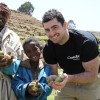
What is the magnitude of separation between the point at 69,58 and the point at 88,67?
33 cm

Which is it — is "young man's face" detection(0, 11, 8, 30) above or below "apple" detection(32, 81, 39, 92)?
above

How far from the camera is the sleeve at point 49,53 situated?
15.1ft

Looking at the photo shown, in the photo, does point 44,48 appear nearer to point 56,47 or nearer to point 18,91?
point 56,47

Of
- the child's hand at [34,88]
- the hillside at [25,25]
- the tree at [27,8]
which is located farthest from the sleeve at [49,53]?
the tree at [27,8]

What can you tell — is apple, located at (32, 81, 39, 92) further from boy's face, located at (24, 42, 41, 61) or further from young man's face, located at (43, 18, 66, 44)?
young man's face, located at (43, 18, 66, 44)

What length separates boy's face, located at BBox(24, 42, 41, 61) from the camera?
187 inches

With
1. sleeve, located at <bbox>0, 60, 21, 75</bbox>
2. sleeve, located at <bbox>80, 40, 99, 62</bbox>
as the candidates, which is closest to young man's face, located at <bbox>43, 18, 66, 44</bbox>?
sleeve, located at <bbox>80, 40, 99, 62</bbox>

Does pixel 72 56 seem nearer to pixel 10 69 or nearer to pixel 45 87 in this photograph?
pixel 45 87

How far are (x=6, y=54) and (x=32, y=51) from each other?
17.3 inches

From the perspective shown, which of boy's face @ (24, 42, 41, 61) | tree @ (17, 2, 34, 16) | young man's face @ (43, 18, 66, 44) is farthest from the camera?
tree @ (17, 2, 34, 16)

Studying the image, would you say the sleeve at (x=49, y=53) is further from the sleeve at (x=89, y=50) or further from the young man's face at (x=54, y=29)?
the sleeve at (x=89, y=50)

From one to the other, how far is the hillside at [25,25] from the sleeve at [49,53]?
112 feet

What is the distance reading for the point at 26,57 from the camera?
492 cm

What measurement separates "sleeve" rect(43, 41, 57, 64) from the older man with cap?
0.39 metres
